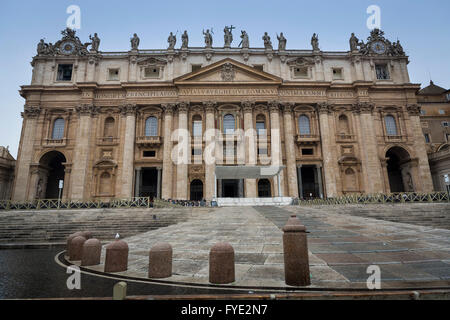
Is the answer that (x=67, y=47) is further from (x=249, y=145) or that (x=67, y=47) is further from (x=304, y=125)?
(x=304, y=125)

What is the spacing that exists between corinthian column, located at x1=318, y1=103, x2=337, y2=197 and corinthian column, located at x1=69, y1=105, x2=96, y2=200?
30784 millimetres

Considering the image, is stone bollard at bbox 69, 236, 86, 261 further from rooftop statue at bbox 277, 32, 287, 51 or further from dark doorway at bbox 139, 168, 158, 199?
rooftop statue at bbox 277, 32, 287, 51

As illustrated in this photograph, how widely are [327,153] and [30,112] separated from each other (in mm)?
39861

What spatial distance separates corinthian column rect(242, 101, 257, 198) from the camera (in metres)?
31.5

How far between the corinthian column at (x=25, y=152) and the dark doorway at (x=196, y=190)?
67.8 feet

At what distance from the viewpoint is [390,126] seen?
1420 inches

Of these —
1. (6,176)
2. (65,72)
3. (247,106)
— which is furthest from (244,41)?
(6,176)

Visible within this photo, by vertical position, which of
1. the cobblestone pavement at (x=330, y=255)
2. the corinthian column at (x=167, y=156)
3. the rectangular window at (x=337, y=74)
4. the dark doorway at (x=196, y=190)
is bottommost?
the cobblestone pavement at (x=330, y=255)

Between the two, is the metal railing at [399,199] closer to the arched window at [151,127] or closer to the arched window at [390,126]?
the arched window at [390,126]

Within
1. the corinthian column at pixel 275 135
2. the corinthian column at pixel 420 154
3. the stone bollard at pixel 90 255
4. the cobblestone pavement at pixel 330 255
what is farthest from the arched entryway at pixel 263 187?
the stone bollard at pixel 90 255

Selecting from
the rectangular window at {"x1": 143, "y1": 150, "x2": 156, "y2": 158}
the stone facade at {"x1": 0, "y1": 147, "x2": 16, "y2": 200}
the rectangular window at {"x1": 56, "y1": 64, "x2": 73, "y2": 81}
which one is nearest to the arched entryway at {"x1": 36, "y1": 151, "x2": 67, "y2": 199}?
the stone facade at {"x1": 0, "y1": 147, "x2": 16, "y2": 200}

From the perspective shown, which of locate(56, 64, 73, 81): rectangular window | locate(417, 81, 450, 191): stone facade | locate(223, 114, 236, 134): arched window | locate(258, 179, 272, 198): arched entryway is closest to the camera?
locate(223, 114, 236, 134): arched window

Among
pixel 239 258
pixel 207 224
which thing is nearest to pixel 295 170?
pixel 207 224

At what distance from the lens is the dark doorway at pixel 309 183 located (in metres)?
34.9
